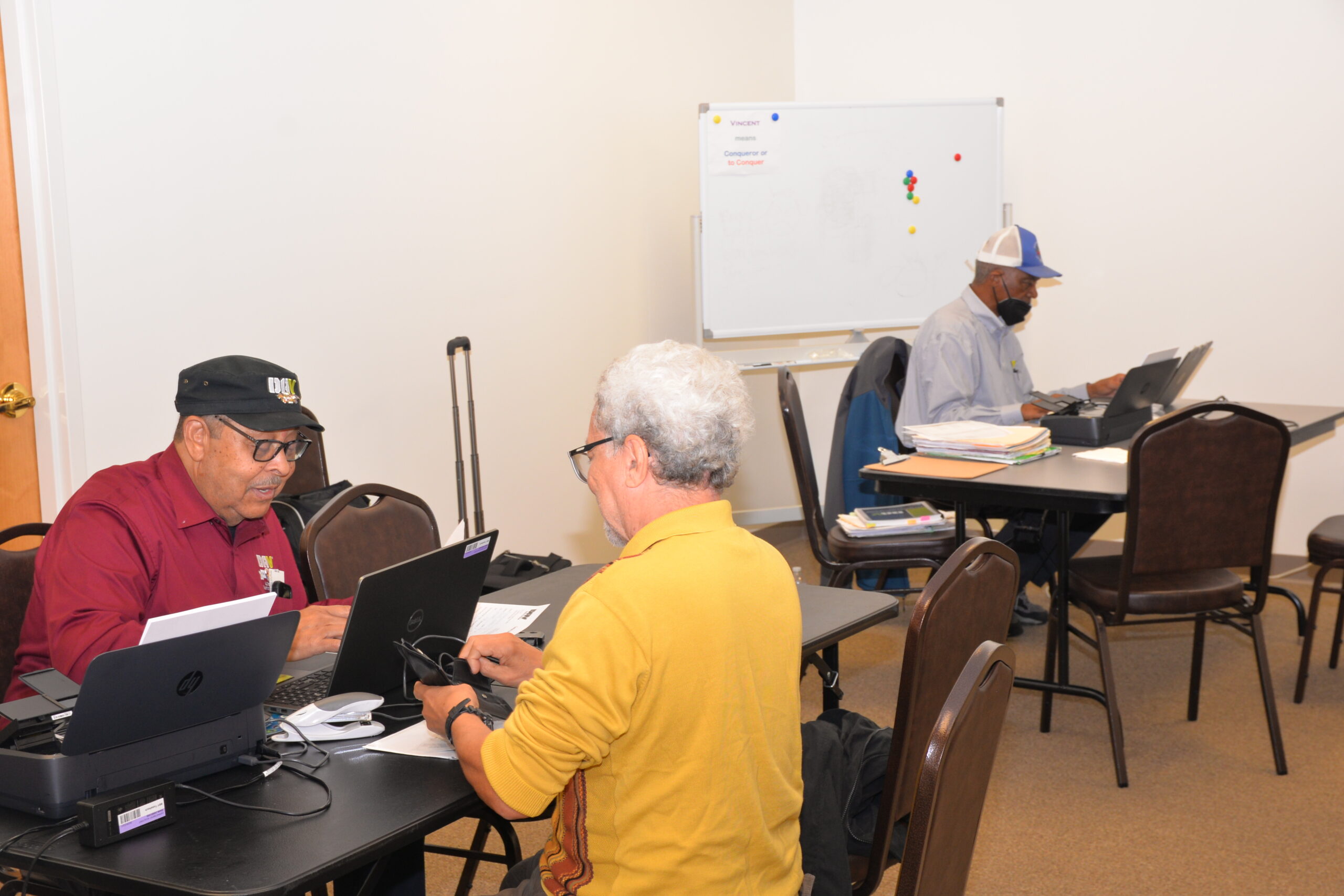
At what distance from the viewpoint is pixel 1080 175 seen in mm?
5336

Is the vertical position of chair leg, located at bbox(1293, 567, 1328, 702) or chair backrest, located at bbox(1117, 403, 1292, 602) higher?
chair backrest, located at bbox(1117, 403, 1292, 602)

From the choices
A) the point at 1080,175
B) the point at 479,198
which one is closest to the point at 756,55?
the point at 1080,175

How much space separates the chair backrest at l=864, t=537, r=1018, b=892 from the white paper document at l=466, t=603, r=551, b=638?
77cm

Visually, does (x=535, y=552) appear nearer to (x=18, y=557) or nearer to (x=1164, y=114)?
(x=18, y=557)

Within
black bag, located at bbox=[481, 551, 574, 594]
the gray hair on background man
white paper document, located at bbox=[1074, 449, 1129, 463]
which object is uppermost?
the gray hair on background man

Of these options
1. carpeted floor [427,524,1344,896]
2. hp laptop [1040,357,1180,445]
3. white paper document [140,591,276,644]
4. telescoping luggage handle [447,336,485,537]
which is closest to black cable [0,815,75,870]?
white paper document [140,591,276,644]

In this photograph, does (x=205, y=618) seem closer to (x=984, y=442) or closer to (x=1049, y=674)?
(x=984, y=442)

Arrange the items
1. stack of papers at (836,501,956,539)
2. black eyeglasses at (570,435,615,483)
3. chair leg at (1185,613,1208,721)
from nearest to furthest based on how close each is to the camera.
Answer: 1. black eyeglasses at (570,435,615,483)
2. chair leg at (1185,613,1208,721)
3. stack of papers at (836,501,956,539)

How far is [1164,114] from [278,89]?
13.1ft

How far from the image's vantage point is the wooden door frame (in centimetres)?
278

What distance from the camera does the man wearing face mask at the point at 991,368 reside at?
3850mm

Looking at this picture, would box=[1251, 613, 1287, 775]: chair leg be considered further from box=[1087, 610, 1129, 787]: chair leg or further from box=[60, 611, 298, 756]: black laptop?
box=[60, 611, 298, 756]: black laptop

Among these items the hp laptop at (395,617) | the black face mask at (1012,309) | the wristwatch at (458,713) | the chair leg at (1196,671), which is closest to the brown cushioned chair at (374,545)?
the hp laptop at (395,617)

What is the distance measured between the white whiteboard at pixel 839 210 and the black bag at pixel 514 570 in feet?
6.17
